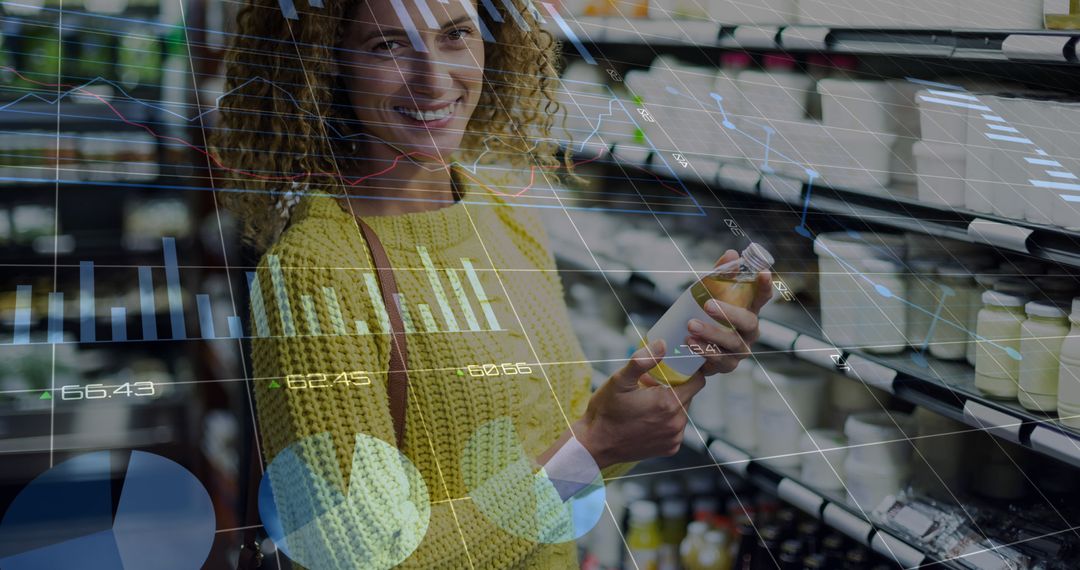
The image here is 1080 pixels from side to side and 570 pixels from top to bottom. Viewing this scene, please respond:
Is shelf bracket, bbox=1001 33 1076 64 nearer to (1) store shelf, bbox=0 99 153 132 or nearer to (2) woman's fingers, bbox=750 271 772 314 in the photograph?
(2) woman's fingers, bbox=750 271 772 314

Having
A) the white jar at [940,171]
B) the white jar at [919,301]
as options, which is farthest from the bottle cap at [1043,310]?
the white jar at [940,171]

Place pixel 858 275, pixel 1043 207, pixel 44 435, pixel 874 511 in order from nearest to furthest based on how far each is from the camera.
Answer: pixel 44 435 < pixel 874 511 < pixel 858 275 < pixel 1043 207

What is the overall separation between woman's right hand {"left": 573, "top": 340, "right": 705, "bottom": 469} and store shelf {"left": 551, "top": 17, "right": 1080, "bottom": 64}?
55cm

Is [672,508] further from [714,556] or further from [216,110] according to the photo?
[216,110]

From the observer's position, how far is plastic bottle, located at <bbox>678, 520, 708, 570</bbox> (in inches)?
36.6

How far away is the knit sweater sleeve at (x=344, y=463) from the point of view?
76 centimetres

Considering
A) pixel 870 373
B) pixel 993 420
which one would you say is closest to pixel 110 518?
pixel 870 373

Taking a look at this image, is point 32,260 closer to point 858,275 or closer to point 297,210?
point 297,210

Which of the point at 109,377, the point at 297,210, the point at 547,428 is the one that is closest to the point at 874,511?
the point at 547,428

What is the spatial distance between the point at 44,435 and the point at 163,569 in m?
0.13

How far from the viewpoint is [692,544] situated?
96 centimetres

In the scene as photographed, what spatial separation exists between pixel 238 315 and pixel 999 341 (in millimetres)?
1232

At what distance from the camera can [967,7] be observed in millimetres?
1748

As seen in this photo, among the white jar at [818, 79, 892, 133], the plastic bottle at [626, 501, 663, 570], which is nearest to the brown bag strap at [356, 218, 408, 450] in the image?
the plastic bottle at [626, 501, 663, 570]
